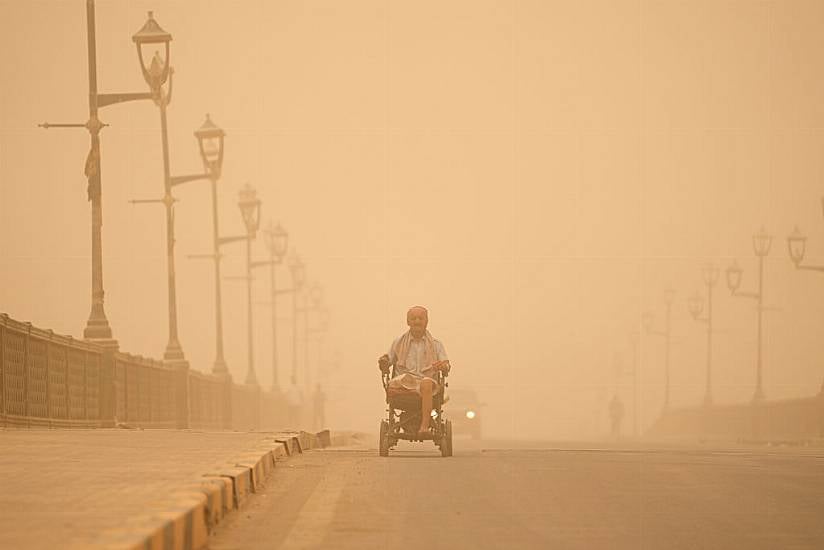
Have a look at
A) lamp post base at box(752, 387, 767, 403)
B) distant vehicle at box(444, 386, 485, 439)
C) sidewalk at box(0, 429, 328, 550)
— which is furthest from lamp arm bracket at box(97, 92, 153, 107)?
distant vehicle at box(444, 386, 485, 439)

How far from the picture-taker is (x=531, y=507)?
1378 cm

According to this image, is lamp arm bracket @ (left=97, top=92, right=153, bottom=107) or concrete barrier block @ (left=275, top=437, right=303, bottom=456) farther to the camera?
lamp arm bracket @ (left=97, top=92, right=153, bottom=107)

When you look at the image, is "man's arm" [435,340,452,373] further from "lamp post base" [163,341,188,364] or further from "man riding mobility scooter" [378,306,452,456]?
"lamp post base" [163,341,188,364]

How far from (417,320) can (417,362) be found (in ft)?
1.67

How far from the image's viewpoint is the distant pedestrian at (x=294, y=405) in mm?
64312

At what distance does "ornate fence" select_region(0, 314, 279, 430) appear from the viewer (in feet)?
78.4

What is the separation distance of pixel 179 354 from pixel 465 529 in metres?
27.1

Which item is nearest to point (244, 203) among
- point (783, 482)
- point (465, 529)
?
point (783, 482)

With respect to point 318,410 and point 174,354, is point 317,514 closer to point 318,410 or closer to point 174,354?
point 174,354

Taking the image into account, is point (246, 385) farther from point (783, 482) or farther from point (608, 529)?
point (608, 529)

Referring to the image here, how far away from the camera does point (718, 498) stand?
1470 centimetres

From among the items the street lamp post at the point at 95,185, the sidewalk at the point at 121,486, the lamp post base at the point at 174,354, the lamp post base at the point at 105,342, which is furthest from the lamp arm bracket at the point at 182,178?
the sidewalk at the point at 121,486

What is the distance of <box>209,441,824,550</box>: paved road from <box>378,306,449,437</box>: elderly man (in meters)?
1.85

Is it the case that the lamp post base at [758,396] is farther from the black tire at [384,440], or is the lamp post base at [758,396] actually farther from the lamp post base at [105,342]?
the black tire at [384,440]
